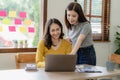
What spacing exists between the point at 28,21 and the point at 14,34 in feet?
0.99

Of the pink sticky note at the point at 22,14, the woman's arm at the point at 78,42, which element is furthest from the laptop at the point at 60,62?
the pink sticky note at the point at 22,14

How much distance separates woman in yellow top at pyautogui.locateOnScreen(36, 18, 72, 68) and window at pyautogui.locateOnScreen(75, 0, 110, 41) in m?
1.75

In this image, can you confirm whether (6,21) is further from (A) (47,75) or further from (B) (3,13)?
(A) (47,75)

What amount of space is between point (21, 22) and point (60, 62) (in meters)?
1.61

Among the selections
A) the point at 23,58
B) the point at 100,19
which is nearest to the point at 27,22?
the point at 23,58

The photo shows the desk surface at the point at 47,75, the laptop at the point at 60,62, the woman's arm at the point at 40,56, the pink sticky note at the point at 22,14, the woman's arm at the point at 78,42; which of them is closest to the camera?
the desk surface at the point at 47,75

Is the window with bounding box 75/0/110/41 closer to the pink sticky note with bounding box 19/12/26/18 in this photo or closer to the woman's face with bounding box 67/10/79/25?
the pink sticky note with bounding box 19/12/26/18

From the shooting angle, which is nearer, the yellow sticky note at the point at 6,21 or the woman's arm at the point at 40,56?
the woman's arm at the point at 40,56

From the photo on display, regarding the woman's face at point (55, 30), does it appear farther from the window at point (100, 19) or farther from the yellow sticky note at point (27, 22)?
the window at point (100, 19)

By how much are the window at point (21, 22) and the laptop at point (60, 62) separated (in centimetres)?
144

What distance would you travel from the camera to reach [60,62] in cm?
210

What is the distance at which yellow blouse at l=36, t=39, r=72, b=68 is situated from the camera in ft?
7.98

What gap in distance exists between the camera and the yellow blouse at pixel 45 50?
2.43 m

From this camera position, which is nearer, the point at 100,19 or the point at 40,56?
the point at 40,56
